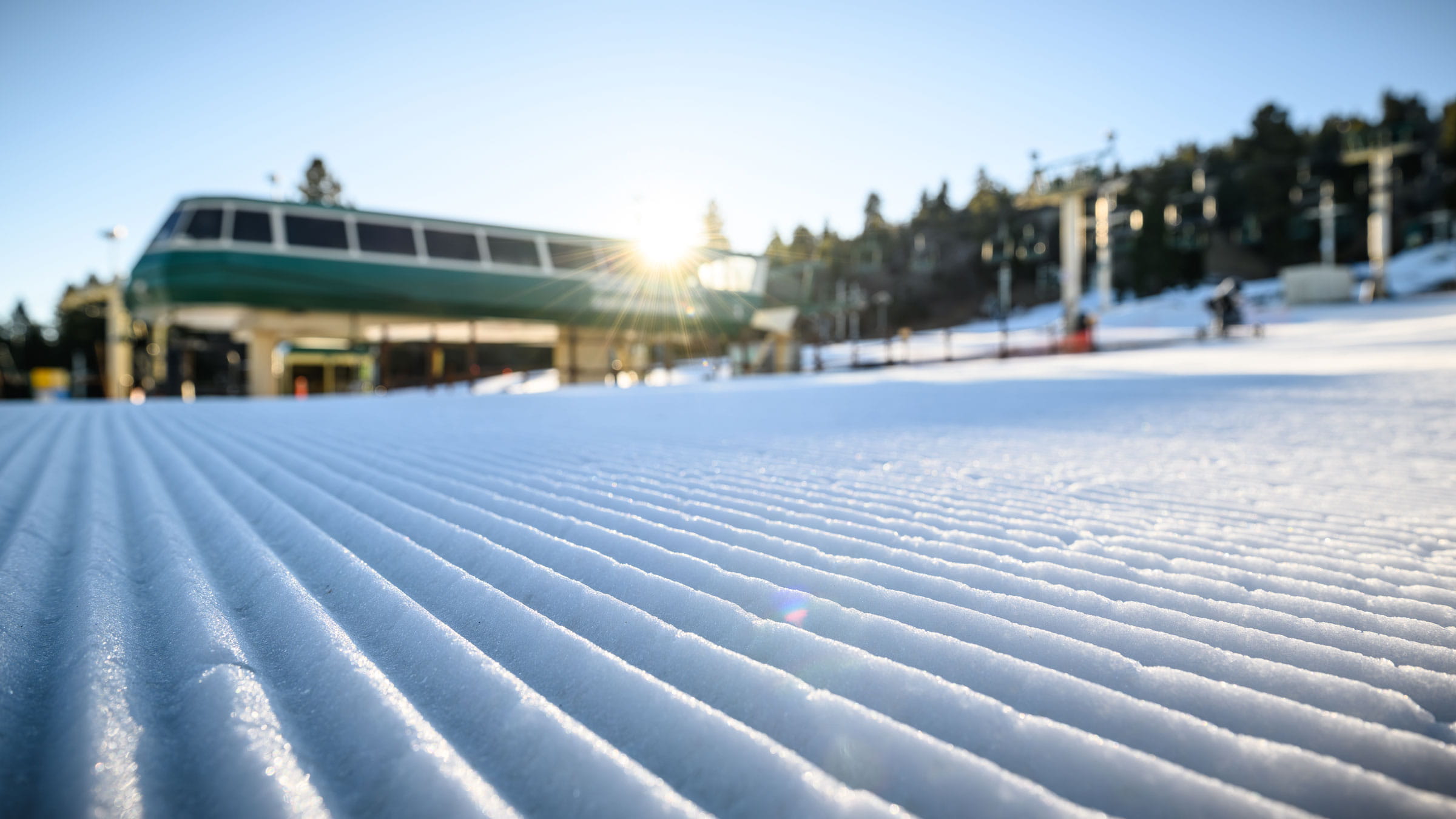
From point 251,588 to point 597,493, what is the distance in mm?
1423

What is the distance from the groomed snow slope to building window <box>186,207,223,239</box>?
12828 millimetres

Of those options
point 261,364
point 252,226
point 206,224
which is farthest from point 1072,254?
point 206,224

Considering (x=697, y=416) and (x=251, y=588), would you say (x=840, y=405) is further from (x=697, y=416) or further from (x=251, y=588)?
(x=251, y=588)

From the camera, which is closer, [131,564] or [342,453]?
[131,564]

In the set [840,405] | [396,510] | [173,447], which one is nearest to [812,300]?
[840,405]

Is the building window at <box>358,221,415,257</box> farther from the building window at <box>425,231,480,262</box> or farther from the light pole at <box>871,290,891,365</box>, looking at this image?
the light pole at <box>871,290,891,365</box>

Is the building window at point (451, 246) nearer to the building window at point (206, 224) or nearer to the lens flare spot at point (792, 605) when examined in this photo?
the building window at point (206, 224)

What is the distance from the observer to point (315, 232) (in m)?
15.1

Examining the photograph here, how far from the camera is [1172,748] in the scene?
1.11 m

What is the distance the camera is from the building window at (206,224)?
14055mm

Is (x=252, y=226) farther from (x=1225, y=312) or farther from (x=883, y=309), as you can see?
(x=883, y=309)

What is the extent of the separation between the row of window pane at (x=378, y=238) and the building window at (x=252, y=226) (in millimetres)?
10

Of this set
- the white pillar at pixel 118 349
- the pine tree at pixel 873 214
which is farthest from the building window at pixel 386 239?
the pine tree at pixel 873 214

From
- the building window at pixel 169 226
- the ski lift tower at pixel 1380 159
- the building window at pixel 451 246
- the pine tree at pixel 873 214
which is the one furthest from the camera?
the pine tree at pixel 873 214
